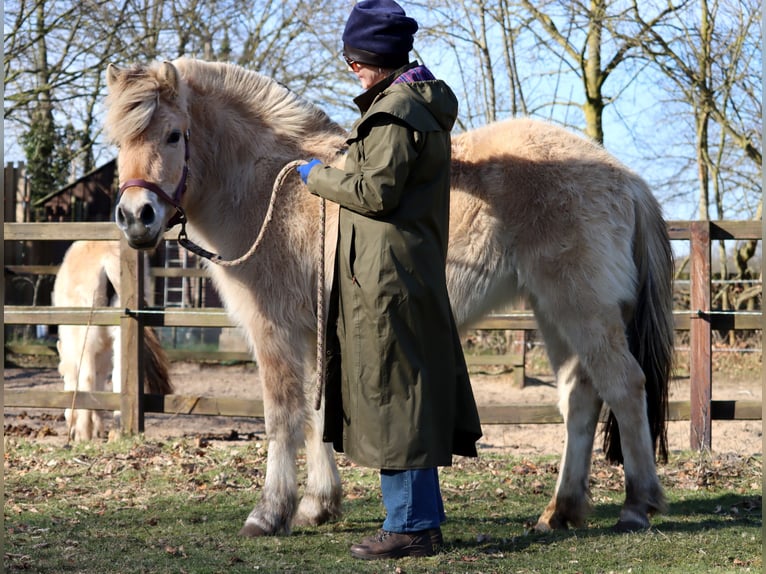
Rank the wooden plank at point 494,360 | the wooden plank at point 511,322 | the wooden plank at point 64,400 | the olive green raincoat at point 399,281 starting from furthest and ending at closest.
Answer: the wooden plank at point 494,360
the wooden plank at point 511,322
the wooden plank at point 64,400
the olive green raincoat at point 399,281

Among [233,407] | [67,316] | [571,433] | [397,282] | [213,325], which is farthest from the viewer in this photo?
[67,316]

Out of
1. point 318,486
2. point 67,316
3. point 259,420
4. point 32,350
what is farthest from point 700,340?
point 32,350

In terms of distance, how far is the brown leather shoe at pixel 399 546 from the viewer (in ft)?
11.9

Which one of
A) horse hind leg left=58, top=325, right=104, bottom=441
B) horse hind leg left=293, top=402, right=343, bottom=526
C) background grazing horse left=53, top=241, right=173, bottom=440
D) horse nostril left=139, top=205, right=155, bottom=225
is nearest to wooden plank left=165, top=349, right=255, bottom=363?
background grazing horse left=53, top=241, right=173, bottom=440

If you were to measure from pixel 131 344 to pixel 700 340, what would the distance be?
4869 millimetres

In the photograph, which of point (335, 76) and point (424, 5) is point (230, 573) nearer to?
point (424, 5)

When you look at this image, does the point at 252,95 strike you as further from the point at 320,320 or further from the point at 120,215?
the point at 320,320

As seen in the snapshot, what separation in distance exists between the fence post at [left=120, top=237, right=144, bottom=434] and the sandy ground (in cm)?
31

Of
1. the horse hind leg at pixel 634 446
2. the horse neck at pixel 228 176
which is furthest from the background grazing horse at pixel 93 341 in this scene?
the horse hind leg at pixel 634 446

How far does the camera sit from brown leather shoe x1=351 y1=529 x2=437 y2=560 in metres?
3.64

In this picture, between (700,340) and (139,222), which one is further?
(700,340)

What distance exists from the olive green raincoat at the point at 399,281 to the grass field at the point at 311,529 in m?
0.60

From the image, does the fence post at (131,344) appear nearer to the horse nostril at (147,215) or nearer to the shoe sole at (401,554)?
the horse nostril at (147,215)

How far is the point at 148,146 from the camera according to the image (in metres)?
4.10
